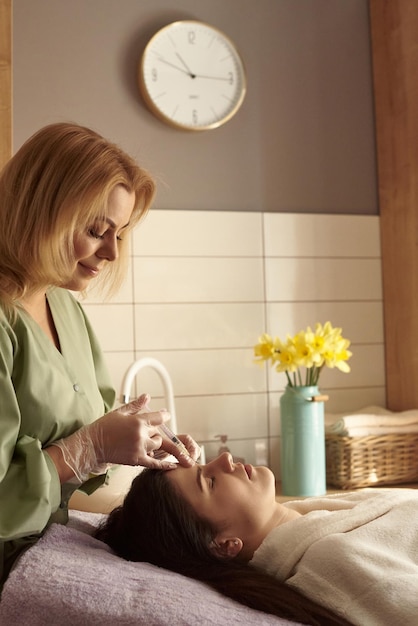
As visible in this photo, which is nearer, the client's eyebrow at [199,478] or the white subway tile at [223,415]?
the client's eyebrow at [199,478]

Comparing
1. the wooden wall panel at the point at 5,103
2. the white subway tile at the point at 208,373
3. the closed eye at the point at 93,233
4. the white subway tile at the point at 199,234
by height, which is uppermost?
the wooden wall panel at the point at 5,103

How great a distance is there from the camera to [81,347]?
167 cm

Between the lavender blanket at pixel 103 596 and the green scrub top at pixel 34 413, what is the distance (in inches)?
2.9

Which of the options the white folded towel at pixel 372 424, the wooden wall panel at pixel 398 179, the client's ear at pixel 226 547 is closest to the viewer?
the client's ear at pixel 226 547

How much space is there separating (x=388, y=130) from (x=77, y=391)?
6.85 feet

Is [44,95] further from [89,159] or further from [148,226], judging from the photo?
[89,159]

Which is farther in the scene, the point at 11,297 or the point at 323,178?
the point at 323,178

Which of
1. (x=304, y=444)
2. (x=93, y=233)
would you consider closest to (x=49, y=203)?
(x=93, y=233)

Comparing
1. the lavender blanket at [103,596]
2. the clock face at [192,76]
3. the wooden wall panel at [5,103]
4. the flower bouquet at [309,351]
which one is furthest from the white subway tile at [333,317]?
the lavender blanket at [103,596]

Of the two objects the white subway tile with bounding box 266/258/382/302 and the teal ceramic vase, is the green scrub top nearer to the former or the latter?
the teal ceramic vase

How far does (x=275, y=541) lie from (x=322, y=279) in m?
1.83

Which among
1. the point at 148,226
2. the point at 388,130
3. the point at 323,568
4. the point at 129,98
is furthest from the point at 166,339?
the point at 323,568

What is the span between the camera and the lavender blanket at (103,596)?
1.13 m

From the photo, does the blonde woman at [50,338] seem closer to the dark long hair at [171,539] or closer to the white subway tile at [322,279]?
the dark long hair at [171,539]
